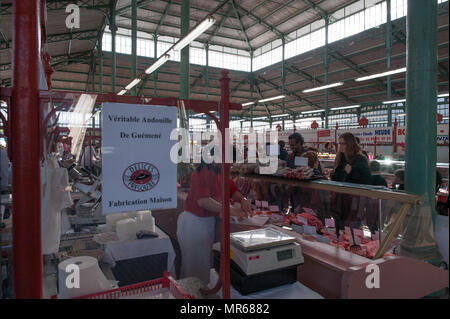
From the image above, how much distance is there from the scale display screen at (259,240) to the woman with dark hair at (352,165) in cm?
169

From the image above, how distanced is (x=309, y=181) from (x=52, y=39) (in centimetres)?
1474

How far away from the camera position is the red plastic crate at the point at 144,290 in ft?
5.57

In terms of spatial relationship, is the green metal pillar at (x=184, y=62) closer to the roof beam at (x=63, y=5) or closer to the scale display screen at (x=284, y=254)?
the roof beam at (x=63, y=5)

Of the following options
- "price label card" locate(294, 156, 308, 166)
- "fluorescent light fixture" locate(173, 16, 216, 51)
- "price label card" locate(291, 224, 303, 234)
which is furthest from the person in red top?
"fluorescent light fixture" locate(173, 16, 216, 51)

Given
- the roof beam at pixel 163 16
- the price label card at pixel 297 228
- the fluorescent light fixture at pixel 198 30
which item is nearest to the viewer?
the price label card at pixel 297 228

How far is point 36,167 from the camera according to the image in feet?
4.40

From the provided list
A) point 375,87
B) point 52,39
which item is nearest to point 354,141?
point 52,39

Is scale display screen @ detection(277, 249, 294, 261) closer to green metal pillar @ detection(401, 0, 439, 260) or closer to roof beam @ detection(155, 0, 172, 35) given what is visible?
green metal pillar @ detection(401, 0, 439, 260)

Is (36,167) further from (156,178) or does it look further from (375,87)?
(375,87)

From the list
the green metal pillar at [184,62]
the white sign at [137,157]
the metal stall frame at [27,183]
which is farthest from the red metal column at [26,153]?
the green metal pillar at [184,62]

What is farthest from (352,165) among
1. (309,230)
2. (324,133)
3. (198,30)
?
(324,133)

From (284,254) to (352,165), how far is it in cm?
193

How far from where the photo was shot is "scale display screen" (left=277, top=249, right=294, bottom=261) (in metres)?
1.79

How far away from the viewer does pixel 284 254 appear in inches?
71.4
